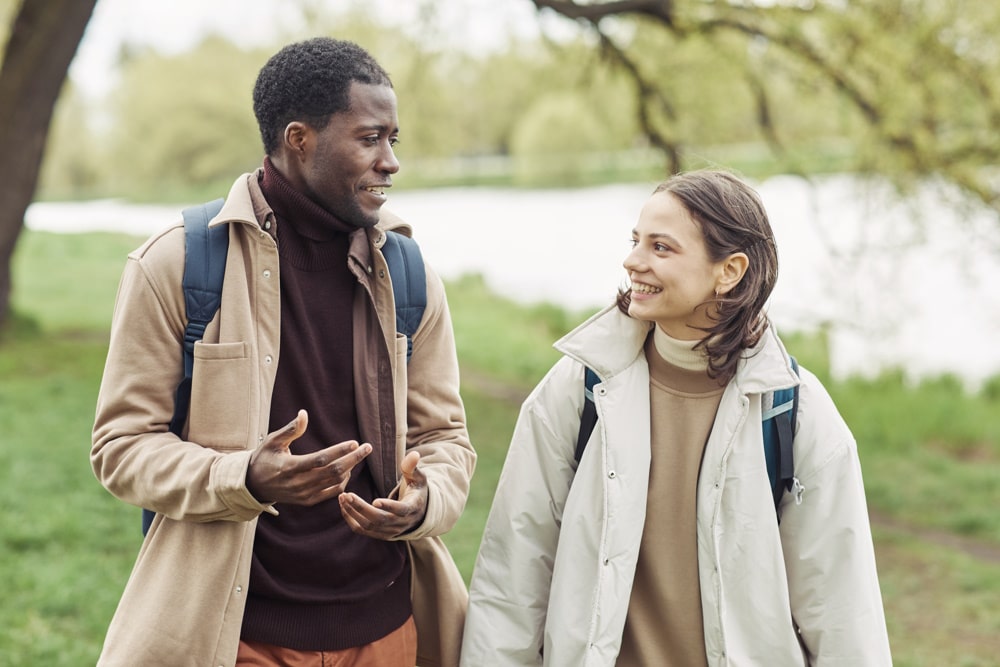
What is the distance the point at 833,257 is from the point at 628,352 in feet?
23.2

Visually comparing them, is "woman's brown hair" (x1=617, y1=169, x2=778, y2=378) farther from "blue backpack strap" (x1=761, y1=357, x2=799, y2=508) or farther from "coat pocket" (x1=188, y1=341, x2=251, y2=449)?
"coat pocket" (x1=188, y1=341, x2=251, y2=449)

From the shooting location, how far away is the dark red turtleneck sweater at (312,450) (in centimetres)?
236

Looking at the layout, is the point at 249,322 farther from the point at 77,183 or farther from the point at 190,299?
the point at 77,183

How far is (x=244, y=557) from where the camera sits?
7.47 ft

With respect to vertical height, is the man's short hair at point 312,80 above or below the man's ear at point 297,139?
above

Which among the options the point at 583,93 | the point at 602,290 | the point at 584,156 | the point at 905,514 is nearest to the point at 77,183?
the point at 584,156

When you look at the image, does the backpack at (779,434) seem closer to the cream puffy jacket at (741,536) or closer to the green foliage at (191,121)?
the cream puffy jacket at (741,536)

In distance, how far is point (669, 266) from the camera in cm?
246

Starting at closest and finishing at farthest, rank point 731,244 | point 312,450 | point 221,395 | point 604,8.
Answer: point 221,395
point 312,450
point 731,244
point 604,8

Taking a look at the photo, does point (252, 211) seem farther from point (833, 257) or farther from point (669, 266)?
point (833, 257)

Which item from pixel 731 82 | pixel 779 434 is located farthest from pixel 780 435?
pixel 731 82

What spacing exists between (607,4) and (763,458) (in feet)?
22.0


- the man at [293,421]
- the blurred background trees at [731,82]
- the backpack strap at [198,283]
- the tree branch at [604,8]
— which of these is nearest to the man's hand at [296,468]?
the man at [293,421]

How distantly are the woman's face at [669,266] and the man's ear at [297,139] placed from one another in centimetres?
75
